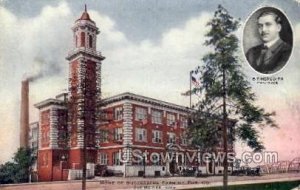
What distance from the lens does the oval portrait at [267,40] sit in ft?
27.3

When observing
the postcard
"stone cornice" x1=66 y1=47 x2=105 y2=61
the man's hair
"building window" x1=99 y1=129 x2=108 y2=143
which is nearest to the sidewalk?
the postcard

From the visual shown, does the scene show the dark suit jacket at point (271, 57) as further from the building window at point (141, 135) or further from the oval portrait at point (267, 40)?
the building window at point (141, 135)

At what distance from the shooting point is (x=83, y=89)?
747 cm

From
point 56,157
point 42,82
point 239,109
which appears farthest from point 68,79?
point 239,109

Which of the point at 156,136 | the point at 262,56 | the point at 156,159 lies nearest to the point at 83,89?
the point at 156,136

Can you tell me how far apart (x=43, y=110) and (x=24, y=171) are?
61cm

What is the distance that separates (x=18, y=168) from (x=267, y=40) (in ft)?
10.4

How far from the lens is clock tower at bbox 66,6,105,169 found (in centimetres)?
734

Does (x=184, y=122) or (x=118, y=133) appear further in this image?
(x=184, y=122)

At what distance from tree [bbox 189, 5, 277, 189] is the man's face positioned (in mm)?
351

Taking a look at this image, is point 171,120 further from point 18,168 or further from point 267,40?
point 18,168

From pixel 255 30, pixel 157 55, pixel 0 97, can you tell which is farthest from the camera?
pixel 255 30

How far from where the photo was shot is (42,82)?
723 cm

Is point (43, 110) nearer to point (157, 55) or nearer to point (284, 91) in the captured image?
point (157, 55)
